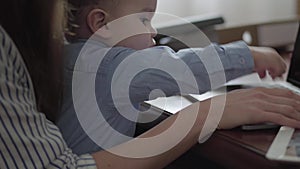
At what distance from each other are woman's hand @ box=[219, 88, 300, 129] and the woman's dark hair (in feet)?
0.76

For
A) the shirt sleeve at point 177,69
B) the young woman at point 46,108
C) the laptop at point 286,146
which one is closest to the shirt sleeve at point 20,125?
the young woman at point 46,108

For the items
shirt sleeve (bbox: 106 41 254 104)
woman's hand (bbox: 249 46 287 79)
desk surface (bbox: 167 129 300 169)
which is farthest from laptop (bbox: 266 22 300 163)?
woman's hand (bbox: 249 46 287 79)

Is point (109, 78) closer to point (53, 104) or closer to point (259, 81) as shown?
point (53, 104)

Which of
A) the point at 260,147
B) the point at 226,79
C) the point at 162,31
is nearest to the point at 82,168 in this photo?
the point at 260,147

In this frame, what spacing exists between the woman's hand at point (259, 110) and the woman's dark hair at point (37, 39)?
0.23 metres

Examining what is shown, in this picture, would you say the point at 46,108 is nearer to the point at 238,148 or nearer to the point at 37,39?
the point at 37,39

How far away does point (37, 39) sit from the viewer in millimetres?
703

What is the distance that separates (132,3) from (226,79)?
0.20m

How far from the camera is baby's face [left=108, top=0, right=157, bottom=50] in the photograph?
2.76 ft

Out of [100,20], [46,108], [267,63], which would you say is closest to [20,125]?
[46,108]

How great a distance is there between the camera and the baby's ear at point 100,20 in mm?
832

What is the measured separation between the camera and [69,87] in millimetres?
801

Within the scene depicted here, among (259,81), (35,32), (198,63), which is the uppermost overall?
(35,32)

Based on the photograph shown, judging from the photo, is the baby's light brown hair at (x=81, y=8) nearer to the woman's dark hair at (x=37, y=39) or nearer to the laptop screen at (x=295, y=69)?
the woman's dark hair at (x=37, y=39)
